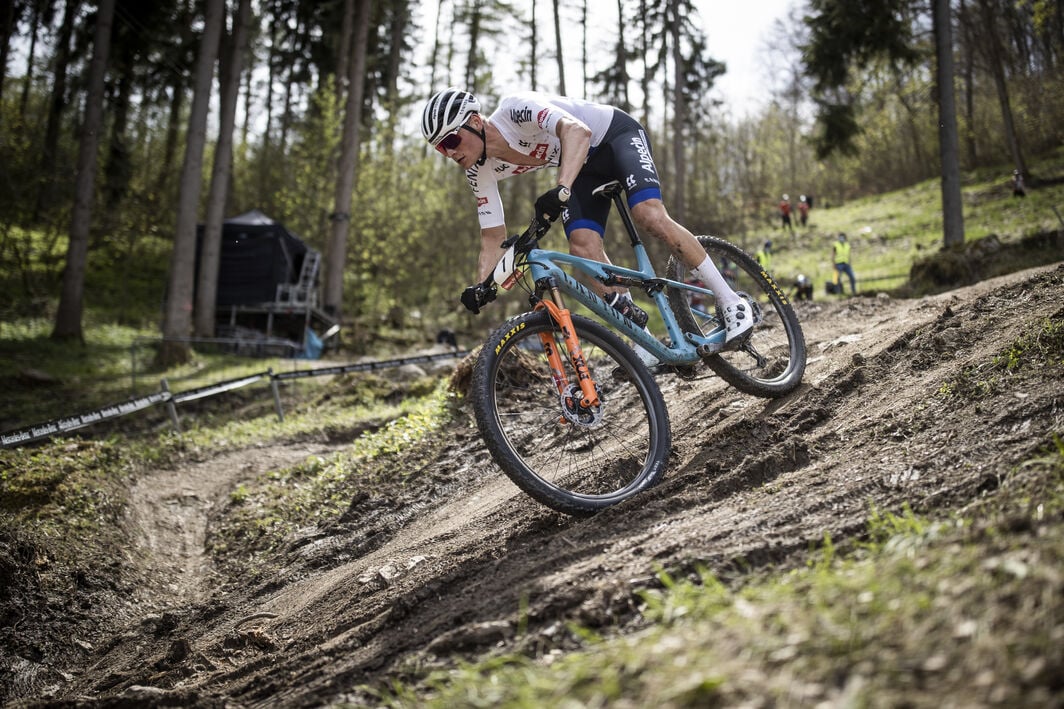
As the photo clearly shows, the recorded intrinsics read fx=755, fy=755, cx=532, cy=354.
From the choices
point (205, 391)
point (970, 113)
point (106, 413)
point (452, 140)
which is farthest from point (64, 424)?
point (970, 113)

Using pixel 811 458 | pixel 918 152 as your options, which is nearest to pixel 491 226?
pixel 811 458

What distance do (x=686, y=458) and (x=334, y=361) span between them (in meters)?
16.8

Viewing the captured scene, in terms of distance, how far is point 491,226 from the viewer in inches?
189

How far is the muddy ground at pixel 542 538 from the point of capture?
2.80 meters

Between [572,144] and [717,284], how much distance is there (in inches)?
55.1

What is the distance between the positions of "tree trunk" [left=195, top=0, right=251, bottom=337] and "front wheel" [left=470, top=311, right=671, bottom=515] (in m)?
18.2

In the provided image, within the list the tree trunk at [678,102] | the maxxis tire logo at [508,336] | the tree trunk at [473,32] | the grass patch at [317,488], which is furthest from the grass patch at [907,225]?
the tree trunk at [473,32]

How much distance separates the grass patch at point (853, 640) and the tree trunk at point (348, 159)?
21.2m

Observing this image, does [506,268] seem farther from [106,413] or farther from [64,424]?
[106,413]

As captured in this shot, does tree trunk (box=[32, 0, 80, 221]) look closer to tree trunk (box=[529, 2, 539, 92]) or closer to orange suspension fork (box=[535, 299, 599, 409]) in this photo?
tree trunk (box=[529, 2, 539, 92])

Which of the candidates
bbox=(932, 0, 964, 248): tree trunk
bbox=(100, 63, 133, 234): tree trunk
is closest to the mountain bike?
bbox=(932, 0, 964, 248): tree trunk

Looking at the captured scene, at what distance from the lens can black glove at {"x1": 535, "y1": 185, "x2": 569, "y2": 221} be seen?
4008 millimetres

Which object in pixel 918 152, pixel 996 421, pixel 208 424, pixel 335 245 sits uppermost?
pixel 918 152

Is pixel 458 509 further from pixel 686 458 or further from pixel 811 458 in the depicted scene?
pixel 811 458
